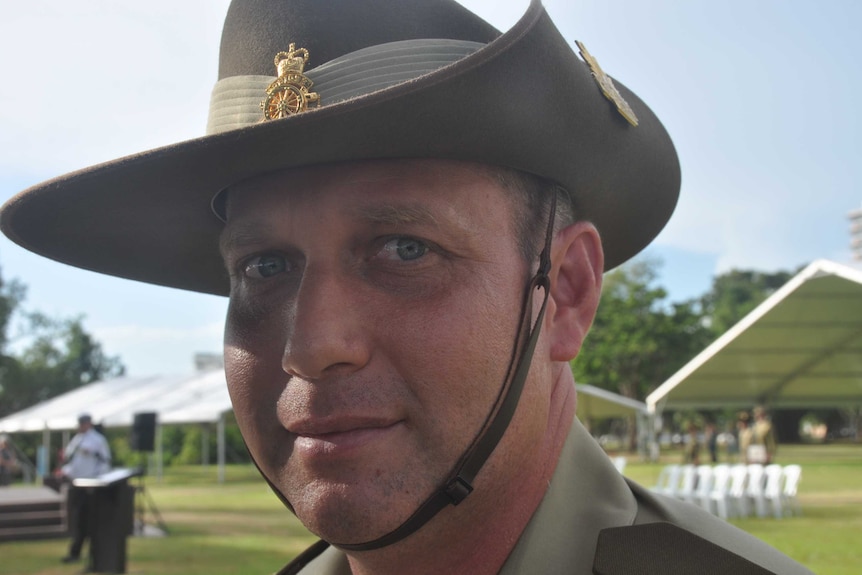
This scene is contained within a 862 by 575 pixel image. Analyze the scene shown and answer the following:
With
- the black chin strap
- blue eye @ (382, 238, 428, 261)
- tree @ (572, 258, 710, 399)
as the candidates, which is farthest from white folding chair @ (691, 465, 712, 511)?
tree @ (572, 258, 710, 399)

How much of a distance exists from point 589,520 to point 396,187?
0.69 m

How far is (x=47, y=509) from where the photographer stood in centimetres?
1719

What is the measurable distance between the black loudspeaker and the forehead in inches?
671

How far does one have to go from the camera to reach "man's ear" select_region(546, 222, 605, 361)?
171cm

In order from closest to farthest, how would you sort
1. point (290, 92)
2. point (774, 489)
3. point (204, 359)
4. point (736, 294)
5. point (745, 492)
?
point (290, 92)
point (774, 489)
point (745, 492)
point (204, 359)
point (736, 294)

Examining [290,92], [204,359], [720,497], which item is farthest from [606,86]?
[204,359]

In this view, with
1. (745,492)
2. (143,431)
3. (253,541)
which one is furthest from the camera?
(143,431)

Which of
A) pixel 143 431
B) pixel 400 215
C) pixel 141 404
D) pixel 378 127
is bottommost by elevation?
pixel 143 431

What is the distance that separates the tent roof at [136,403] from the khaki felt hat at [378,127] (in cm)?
2794

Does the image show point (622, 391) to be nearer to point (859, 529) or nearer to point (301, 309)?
point (859, 529)

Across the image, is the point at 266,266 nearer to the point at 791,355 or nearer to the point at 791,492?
the point at 791,492

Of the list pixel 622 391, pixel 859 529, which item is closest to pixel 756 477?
pixel 859 529

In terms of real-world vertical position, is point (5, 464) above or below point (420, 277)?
below

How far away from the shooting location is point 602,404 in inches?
1519
